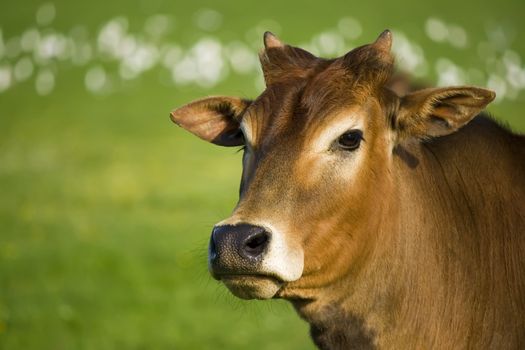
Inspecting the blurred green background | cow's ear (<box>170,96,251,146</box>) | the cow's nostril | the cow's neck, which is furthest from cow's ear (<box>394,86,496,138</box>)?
the cow's nostril

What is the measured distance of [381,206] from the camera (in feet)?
20.2

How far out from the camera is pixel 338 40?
41.8 metres

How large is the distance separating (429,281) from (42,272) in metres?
10.8

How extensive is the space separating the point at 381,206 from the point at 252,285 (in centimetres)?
119

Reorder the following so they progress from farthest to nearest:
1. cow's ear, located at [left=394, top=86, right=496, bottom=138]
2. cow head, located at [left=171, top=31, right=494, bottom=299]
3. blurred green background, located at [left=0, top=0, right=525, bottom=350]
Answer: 1. blurred green background, located at [left=0, top=0, right=525, bottom=350]
2. cow's ear, located at [left=394, top=86, right=496, bottom=138]
3. cow head, located at [left=171, top=31, right=494, bottom=299]

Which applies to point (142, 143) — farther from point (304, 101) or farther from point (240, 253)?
point (240, 253)

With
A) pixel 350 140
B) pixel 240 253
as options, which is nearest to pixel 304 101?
pixel 350 140

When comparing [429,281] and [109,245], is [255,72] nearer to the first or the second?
[109,245]

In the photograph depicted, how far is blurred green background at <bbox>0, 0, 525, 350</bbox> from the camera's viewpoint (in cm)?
1322

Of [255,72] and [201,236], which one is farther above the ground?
[201,236]

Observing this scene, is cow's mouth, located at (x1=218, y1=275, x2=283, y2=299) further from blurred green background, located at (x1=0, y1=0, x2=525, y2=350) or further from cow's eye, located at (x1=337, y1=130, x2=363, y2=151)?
cow's eye, located at (x1=337, y1=130, x2=363, y2=151)

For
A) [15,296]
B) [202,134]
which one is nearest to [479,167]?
[202,134]

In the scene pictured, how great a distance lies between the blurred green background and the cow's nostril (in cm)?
126

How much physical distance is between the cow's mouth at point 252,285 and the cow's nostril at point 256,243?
0.74 feet
